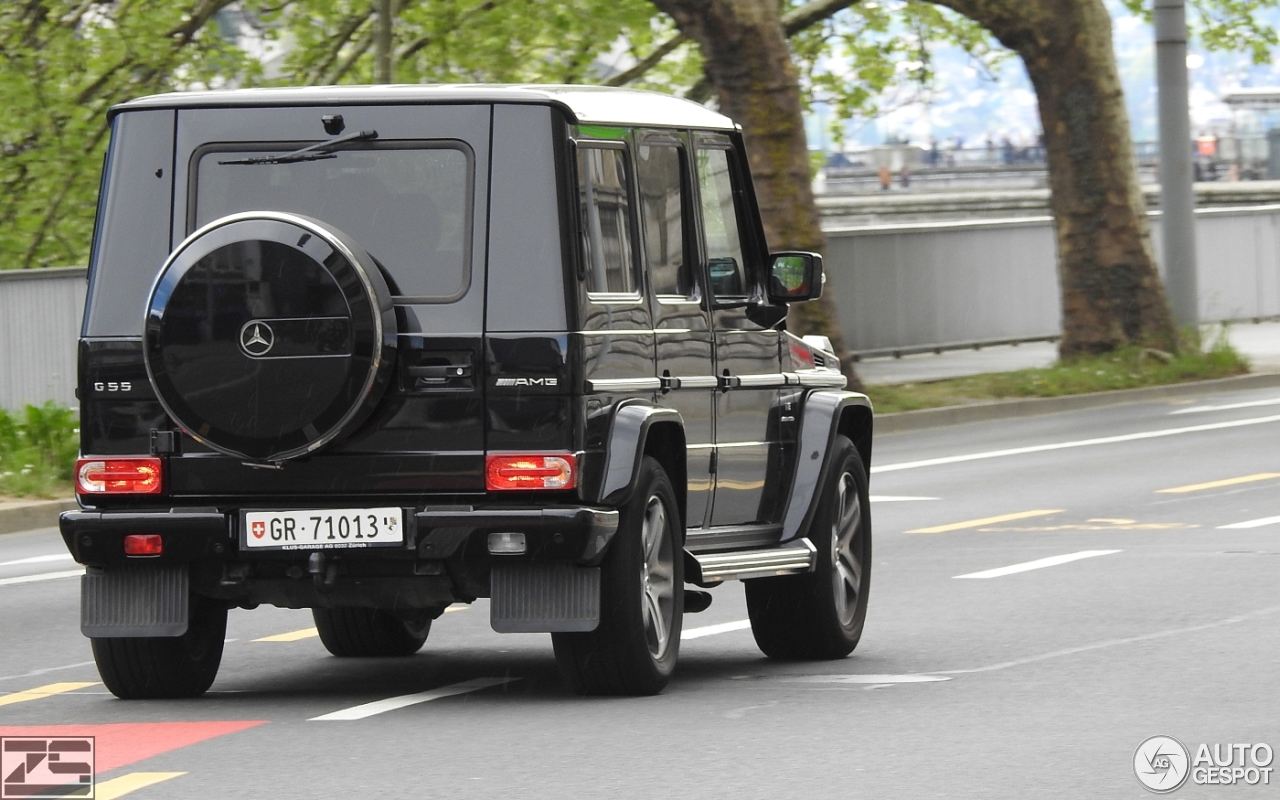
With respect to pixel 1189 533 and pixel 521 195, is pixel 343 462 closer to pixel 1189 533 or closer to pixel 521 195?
pixel 521 195

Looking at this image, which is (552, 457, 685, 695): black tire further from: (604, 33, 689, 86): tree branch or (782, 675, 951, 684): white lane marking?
(604, 33, 689, 86): tree branch

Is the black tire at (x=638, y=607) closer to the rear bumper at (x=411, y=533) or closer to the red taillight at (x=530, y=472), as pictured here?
the rear bumper at (x=411, y=533)

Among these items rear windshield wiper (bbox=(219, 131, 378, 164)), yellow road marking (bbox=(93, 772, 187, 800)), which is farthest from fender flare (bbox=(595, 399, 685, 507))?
yellow road marking (bbox=(93, 772, 187, 800))

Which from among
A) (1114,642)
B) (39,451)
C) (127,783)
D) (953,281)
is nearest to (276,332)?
(127,783)

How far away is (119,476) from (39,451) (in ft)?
34.8

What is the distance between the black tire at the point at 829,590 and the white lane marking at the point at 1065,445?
9.07 meters

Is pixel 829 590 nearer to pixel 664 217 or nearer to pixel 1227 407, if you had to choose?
pixel 664 217

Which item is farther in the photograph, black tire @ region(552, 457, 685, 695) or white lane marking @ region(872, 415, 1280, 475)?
white lane marking @ region(872, 415, 1280, 475)

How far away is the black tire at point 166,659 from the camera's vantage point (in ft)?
27.8

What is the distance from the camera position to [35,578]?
13398mm

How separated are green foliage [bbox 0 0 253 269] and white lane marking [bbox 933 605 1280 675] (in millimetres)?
19071

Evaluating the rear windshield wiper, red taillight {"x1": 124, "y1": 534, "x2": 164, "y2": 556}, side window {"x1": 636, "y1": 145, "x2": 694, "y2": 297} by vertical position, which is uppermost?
the rear windshield wiper

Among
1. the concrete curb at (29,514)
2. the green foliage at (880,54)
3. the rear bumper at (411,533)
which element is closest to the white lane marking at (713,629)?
the rear bumper at (411,533)

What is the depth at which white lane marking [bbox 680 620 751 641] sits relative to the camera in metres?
10.4
